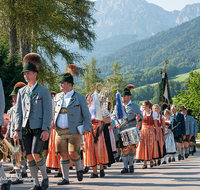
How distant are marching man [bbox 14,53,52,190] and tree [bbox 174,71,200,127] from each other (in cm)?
4185

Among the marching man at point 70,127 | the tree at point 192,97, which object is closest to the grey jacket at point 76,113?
the marching man at point 70,127

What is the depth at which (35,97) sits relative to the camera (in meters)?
5.59

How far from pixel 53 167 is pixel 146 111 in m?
3.71

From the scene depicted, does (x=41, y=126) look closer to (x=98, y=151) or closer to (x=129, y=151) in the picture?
(x=98, y=151)

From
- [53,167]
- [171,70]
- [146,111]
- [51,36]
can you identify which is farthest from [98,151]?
[171,70]

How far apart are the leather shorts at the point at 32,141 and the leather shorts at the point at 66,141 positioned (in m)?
0.80

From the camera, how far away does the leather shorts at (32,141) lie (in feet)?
17.5

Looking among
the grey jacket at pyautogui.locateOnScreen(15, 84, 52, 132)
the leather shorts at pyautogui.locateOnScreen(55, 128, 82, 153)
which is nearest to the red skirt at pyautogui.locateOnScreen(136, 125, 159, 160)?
the leather shorts at pyautogui.locateOnScreen(55, 128, 82, 153)

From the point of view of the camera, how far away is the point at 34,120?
17.8 feet

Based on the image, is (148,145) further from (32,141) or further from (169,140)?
(32,141)

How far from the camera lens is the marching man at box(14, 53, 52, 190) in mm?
5395

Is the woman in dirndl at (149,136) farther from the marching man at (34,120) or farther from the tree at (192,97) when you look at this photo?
the tree at (192,97)

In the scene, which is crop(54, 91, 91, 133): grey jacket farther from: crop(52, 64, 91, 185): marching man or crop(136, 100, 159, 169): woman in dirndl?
crop(136, 100, 159, 169): woman in dirndl

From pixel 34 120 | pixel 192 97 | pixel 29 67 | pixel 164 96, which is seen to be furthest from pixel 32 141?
pixel 192 97
